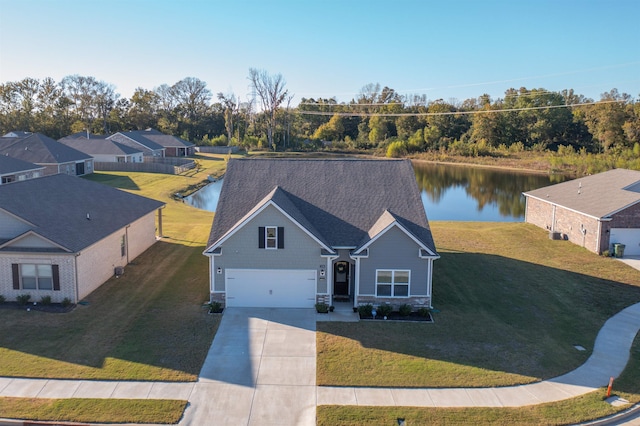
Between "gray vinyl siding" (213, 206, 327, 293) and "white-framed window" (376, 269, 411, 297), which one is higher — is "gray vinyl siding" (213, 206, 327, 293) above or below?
above

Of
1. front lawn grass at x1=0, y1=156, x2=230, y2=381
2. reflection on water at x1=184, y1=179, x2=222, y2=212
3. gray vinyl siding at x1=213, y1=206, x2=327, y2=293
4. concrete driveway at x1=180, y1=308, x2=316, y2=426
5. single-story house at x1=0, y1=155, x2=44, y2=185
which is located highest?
single-story house at x1=0, y1=155, x2=44, y2=185

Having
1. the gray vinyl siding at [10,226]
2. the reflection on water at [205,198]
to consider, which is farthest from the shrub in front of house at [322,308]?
the reflection on water at [205,198]

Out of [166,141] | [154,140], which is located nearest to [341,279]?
[154,140]

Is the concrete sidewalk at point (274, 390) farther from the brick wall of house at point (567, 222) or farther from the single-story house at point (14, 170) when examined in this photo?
the single-story house at point (14, 170)

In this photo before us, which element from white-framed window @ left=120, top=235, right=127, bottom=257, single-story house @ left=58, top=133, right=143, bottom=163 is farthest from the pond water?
white-framed window @ left=120, top=235, right=127, bottom=257

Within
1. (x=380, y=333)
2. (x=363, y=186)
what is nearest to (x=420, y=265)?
(x=380, y=333)

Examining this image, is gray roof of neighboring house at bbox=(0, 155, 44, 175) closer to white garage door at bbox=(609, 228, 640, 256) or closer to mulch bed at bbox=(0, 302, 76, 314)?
mulch bed at bbox=(0, 302, 76, 314)
